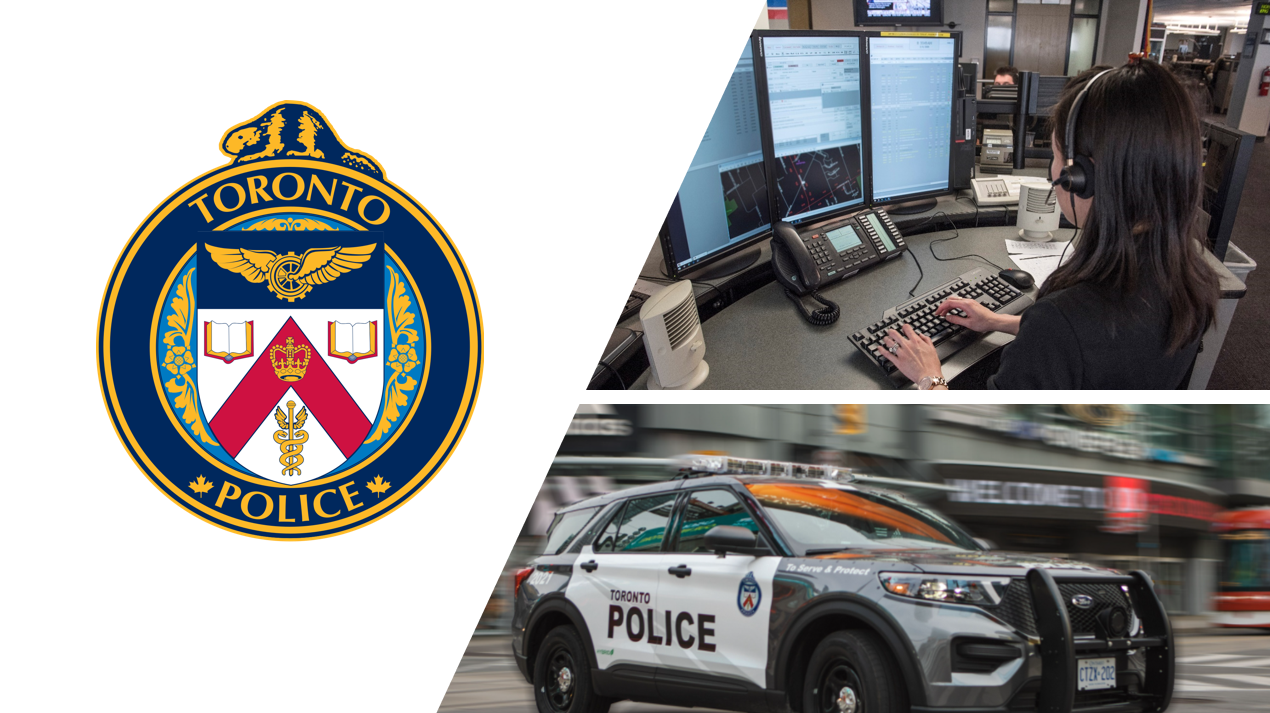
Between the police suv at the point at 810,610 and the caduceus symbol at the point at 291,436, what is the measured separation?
390 millimetres

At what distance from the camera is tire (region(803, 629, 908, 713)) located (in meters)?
1.05

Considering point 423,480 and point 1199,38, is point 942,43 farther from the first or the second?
point 1199,38

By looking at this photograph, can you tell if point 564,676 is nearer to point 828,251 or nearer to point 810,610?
point 810,610

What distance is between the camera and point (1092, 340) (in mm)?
1480

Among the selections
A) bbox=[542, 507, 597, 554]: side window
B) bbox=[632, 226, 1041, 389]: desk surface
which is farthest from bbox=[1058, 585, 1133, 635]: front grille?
bbox=[632, 226, 1041, 389]: desk surface

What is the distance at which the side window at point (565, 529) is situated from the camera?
123 centimetres

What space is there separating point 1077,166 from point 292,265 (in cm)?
140

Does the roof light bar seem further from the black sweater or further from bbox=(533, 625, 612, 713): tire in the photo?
the black sweater

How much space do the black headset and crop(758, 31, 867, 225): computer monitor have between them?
0.78 meters

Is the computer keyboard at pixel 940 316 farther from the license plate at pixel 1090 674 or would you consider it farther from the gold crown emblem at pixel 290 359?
the gold crown emblem at pixel 290 359

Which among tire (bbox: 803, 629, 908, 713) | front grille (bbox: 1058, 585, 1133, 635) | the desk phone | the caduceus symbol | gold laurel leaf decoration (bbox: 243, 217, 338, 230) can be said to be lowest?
tire (bbox: 803, 629, 908, 713)

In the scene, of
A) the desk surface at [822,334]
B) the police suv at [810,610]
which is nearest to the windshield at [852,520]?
the police suv at [810,610]

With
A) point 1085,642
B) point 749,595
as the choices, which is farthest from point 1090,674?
point 749,595

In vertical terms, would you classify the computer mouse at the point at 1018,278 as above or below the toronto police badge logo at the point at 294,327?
below
